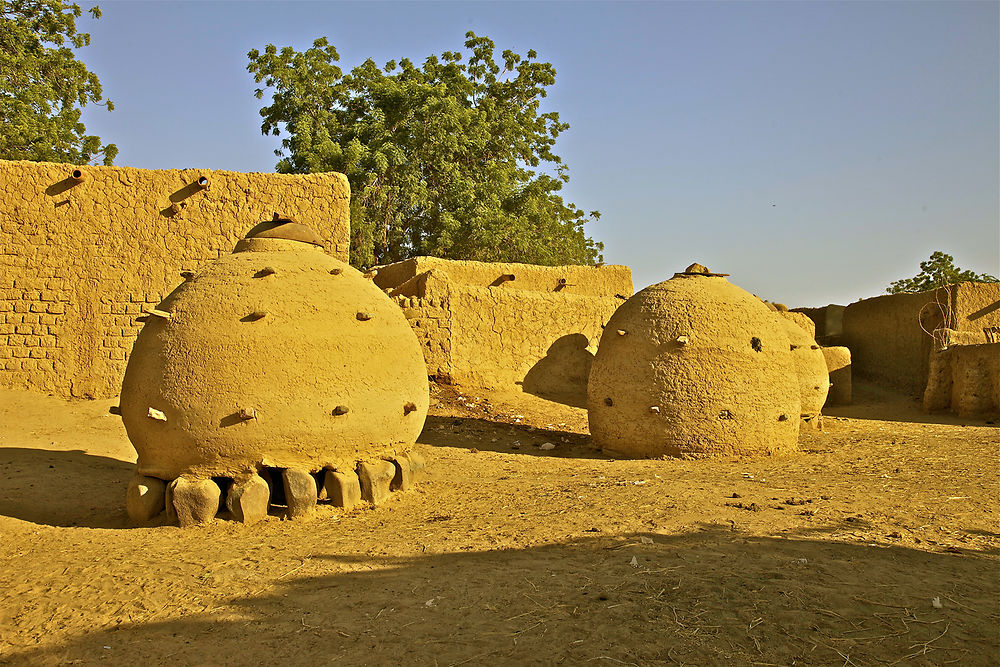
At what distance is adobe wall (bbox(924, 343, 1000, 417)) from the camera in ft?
35.2

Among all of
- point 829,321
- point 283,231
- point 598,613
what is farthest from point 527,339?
point 829,321

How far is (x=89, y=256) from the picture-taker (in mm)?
9227

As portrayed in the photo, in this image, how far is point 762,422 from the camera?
693cm

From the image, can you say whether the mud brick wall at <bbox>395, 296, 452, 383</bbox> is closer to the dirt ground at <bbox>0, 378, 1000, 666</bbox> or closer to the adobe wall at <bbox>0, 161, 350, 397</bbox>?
the adobe wall at <bbox>0, 161, 350, 397</bbox>

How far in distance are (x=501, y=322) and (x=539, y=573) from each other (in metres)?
7.64

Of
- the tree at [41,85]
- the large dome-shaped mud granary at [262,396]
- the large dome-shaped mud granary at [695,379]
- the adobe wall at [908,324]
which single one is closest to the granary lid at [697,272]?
the large dome-shaped mud granary at [695,379]

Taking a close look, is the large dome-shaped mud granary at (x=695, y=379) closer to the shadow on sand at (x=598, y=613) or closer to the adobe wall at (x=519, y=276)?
the shadow on sand at (x=598, y=613)

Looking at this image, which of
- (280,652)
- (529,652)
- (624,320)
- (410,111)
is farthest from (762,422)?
(410,111)

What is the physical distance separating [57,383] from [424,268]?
5.10 m

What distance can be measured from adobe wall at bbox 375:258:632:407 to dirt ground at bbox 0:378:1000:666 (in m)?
4.27

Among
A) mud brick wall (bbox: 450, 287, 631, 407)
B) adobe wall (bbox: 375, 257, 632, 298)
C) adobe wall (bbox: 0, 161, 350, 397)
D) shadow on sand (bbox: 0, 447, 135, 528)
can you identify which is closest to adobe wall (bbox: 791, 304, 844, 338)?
adobe wall (bbox: 375, 257, 632, 298)

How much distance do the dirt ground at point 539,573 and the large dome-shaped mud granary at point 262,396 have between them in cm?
24

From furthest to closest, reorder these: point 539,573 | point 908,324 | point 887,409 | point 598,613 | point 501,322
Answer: point 908,324 < point 887,409 < point 501,322 < point 539,573 < point 598,613

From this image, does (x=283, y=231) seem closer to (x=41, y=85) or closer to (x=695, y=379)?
(x=695, y=379)
